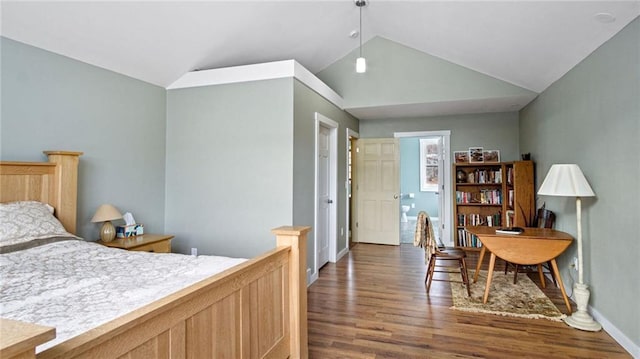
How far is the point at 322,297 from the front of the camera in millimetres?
3279

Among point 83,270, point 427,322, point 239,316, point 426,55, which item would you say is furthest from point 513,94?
point 83,270

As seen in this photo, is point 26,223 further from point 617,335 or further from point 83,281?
point 617,335

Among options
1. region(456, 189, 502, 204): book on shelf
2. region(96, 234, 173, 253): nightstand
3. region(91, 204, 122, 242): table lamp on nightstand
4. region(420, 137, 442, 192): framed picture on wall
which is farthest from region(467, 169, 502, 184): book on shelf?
region(91, 204, 122, 242): table lamp on nightstand

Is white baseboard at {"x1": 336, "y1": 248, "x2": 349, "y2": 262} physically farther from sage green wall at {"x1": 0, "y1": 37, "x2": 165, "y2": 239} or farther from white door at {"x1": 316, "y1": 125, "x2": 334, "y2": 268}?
sage green wall at {"x1": 0, "y1": 37, "x2": 165, "y2": 239}

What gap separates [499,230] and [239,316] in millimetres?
2751

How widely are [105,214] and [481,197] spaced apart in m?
5.19

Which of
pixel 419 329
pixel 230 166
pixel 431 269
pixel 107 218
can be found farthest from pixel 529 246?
pixel 107 218

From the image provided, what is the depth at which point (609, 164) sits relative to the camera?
8.29 feet

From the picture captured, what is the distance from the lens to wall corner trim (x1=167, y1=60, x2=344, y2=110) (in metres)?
3.37

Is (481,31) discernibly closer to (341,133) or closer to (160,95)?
(341,133)

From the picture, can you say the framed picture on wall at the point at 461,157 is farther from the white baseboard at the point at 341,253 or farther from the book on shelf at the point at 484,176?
the white baseboard at the point at 341,253

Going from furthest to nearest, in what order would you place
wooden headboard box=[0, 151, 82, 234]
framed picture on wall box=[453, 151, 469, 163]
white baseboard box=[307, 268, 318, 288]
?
framed picture on wall box=[453, 151, 469, 163] < white baseboard box=[307, 268, 318, 288] < wooden headboard box=[0, 151, 82, 234]

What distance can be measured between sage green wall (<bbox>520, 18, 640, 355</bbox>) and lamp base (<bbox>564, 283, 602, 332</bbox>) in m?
0.10

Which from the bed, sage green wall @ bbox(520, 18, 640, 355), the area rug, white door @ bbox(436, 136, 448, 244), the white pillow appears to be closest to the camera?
the bed
